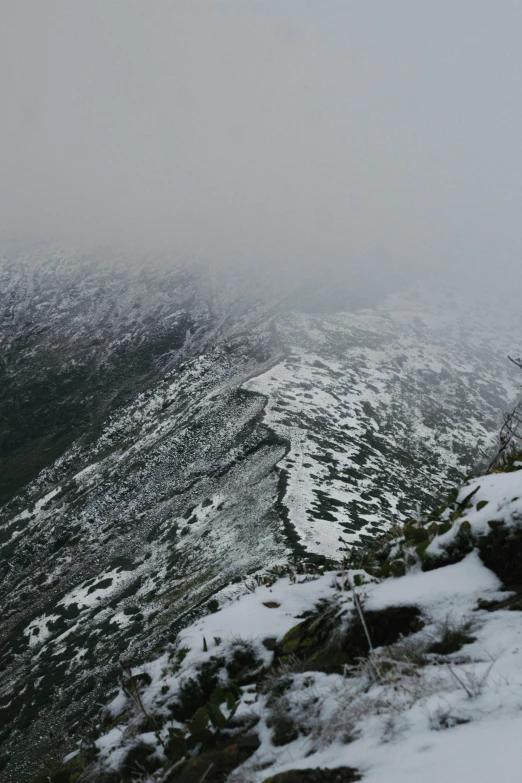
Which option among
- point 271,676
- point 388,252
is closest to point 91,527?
point 271,676

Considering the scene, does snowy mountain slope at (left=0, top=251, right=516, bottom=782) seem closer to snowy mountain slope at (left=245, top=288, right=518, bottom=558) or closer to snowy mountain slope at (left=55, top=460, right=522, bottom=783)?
snowy mountain slope at (left=245, top=288, right=518, bottom=558)

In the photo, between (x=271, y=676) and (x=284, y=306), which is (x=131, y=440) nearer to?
(x=271, y=676)

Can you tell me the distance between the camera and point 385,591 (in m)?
4.36

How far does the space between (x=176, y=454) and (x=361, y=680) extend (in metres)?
41.9

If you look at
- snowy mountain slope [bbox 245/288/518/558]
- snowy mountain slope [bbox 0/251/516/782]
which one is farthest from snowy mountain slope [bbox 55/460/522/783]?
snowy mountain slope [bbox 0/251/516/782]

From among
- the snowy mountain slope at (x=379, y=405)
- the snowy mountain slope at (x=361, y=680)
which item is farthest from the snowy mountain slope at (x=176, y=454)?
the snowy mountain slope at (x=361, y=680)

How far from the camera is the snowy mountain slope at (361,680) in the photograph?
2.46 meters

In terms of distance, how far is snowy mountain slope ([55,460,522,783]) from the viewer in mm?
2463

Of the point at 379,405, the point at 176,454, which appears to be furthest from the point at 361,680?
the point at 379,405

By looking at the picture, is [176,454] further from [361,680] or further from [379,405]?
[361,680]

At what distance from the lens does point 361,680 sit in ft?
11.1

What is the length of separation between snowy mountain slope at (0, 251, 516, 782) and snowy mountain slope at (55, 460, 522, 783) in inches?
417

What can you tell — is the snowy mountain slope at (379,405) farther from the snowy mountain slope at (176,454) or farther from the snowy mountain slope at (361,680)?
the snowy mountain slope at (361,680)

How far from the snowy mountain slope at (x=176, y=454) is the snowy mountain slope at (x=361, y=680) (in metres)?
10.6
